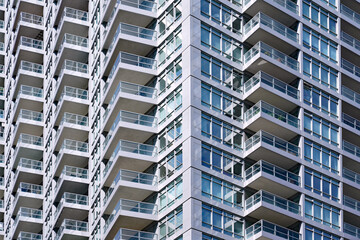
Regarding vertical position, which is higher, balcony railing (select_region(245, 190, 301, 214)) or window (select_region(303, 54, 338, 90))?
window (select_region(303, 54, 338, 90))

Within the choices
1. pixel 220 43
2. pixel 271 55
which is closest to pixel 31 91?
pixel 220 43

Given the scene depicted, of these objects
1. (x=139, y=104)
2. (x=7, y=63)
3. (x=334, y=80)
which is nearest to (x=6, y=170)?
(x=7, y=63)

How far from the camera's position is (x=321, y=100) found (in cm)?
8600

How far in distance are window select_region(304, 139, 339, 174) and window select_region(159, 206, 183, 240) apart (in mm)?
12048

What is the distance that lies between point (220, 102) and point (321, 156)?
9285 millimetres

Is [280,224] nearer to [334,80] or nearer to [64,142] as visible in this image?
[334,80]

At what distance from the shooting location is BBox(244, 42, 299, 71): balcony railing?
273ft

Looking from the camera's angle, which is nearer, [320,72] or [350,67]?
[320,72]

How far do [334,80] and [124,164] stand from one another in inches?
720

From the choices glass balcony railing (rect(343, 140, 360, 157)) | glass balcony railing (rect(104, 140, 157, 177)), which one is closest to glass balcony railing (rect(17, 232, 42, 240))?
glass balcony railing (rect(104, 140, 157, 177))

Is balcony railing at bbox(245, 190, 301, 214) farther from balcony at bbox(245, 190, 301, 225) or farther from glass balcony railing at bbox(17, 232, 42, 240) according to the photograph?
glass balcony railing at bbox(17, 232, 42, 240)

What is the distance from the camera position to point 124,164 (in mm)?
82125

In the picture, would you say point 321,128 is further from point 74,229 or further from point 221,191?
point 74,229

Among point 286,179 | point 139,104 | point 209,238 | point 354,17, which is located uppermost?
point 354,17
